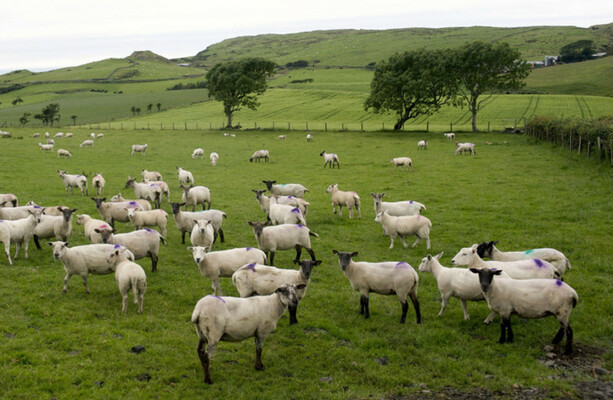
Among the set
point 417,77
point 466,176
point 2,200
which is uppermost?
point 417,77

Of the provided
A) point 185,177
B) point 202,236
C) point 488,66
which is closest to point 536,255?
point 202,236

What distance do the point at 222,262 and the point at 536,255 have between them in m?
8.48

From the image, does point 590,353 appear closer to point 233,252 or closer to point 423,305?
point 423,305

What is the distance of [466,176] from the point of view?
30.3 m

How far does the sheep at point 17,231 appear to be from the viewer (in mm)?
14078

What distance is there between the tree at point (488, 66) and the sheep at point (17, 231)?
51.9m

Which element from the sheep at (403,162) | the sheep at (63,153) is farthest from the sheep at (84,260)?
the sheep at (63,153)

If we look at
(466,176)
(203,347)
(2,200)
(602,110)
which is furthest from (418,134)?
(203,347)

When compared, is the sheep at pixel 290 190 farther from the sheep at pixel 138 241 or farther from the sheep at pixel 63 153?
the sheep at pixel 63 153

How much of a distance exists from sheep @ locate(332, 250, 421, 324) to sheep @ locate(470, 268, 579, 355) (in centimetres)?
148

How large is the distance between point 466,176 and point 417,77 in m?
31.9

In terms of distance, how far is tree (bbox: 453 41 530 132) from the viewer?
55.3 meters

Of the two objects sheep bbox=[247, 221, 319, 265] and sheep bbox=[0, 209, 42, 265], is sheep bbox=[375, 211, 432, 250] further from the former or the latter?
sheep bbox=[0, 209, 42, 265]

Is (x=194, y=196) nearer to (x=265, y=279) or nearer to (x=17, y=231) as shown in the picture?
(x=17, y=231)
